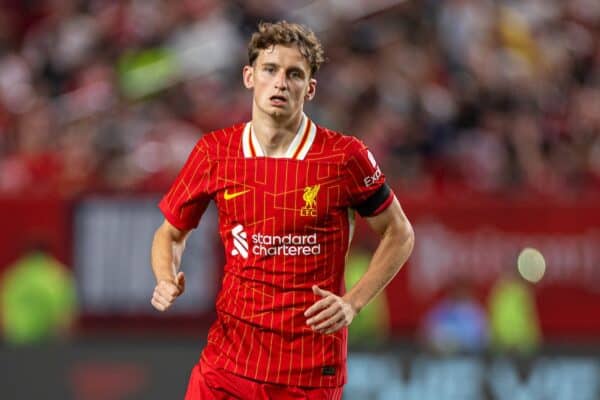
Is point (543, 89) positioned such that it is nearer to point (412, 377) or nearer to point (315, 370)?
point (412, 377)

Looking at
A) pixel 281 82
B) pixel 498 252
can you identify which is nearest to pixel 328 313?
pixel 281 82

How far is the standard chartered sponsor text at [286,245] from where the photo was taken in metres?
5.18

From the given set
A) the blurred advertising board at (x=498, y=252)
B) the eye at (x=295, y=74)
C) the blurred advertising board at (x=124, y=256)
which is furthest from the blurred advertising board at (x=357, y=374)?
the eye at (x=295, y=74)

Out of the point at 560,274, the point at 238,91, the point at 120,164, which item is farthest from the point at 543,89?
the point at 120,164

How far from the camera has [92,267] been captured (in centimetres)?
1230

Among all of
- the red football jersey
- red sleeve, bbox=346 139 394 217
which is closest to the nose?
the red football jersey

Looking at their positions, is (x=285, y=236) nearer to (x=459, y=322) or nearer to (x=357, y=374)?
(x=357, y=374)

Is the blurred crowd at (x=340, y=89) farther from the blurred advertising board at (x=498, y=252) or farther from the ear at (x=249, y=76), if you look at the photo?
the ear at (x=249, y=76)

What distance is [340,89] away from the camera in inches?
516

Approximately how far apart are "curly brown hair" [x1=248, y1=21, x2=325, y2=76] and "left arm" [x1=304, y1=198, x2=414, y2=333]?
0.68 meters

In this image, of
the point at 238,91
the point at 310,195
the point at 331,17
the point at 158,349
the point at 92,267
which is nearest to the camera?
the point at 310,195

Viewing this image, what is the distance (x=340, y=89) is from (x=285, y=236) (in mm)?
8036

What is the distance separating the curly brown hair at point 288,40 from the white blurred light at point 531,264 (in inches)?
303

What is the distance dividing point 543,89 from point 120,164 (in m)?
4.47
